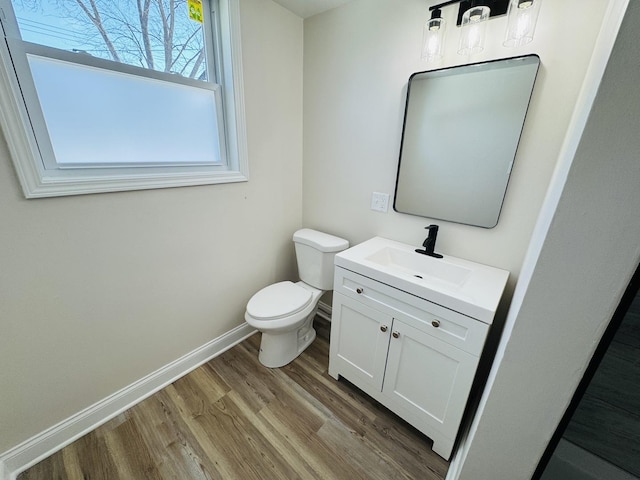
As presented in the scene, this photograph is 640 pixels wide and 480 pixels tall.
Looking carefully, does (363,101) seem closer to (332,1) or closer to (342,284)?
(332,1)

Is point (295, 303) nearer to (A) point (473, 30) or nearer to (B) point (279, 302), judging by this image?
(B) point (279, 302)

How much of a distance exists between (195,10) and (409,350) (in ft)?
6.90

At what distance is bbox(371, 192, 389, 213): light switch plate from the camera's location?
163 cm

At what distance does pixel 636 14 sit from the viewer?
40 centimetres

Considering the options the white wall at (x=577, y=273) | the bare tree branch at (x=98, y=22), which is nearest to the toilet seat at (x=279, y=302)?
the white wall at (x=577, y=273)

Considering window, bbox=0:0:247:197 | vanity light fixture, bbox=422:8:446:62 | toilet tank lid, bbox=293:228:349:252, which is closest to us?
window, bbox=0:0:247:197

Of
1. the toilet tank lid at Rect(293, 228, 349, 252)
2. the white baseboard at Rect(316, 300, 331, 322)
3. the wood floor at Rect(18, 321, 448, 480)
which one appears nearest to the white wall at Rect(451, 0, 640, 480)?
the wood floor at Rect(18, 321, 448, 480)

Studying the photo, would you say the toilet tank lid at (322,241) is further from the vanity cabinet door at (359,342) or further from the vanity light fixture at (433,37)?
the vanity light fixture at (433,37)

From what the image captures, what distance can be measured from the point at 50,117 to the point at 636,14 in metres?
1.76

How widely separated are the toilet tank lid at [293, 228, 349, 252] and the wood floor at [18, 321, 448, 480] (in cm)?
86

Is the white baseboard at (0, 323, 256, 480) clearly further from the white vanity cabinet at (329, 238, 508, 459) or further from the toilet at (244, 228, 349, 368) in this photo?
the white vanity cabinet at (329, 238, 508, 459)

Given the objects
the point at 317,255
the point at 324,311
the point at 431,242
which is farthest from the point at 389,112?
the point at 324,311

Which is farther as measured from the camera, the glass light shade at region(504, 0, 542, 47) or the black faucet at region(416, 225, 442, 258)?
the black faucet at region(416, 225, 442, 258)

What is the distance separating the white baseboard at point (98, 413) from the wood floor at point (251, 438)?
1.4 inches
